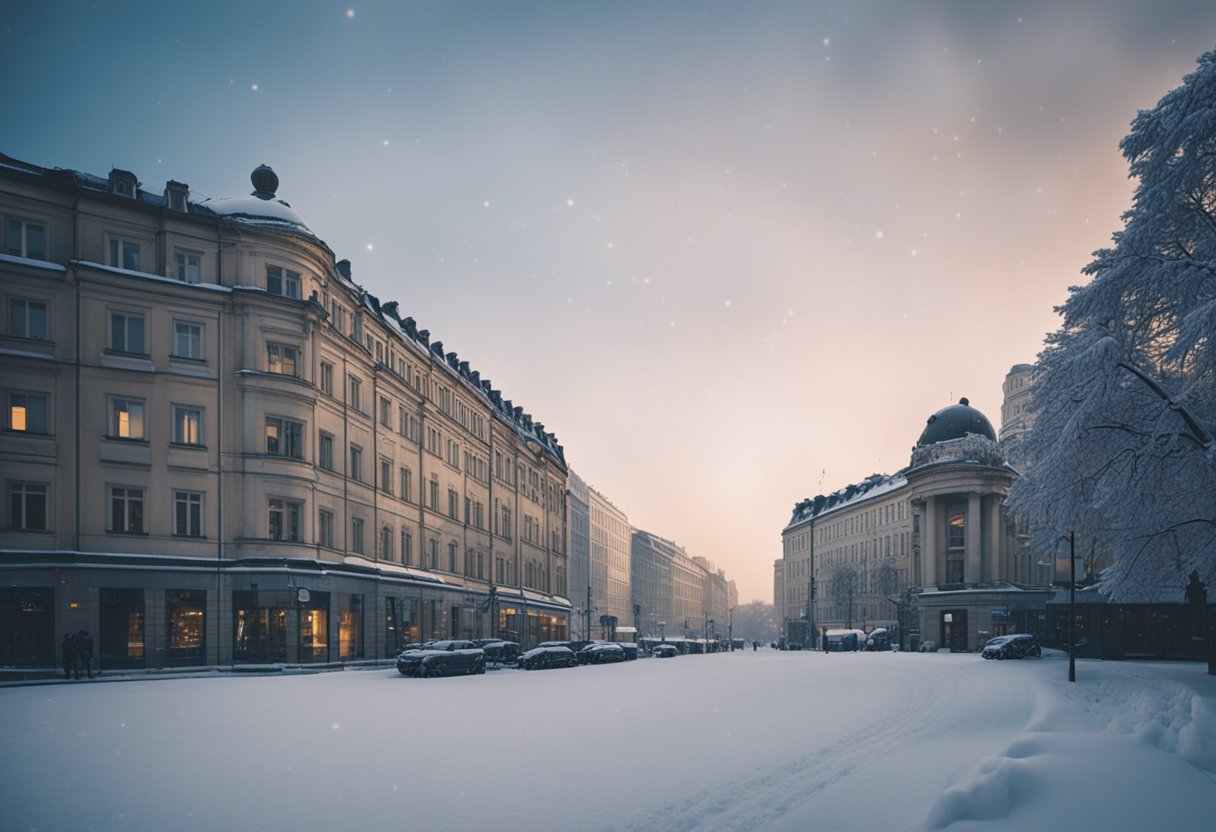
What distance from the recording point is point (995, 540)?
82.9 meters

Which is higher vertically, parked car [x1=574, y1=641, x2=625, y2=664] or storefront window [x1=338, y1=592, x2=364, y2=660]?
storefront window [x1=338, y1=592, x2=364, y2=660]

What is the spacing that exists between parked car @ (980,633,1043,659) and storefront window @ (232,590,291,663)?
124 ft

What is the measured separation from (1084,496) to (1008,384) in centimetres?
14641

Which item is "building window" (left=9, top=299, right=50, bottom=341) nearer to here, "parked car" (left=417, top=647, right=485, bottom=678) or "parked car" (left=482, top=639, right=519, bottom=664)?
"parked car" (left=417, top=647, right=485, bottom=678)

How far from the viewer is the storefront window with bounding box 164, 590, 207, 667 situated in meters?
37.1

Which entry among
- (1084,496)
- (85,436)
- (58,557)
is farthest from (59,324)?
(1084,496)

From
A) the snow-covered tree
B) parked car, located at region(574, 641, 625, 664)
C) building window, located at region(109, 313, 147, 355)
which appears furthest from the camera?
parked car, located at region(574, 641, 625, 664)

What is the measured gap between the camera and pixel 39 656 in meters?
34.4

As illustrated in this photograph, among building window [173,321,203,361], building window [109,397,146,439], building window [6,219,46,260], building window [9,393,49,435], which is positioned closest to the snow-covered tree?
building window [173,321,203,361]

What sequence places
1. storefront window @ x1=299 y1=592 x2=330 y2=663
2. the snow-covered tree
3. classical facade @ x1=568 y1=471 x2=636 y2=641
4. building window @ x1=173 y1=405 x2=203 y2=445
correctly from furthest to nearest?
classical facade @ x1=568 y1=471 x2=636 y2=641
storefront window @ x1=299 y1=592 x2=330 y2=663
building window @ x1=173 y1=405 x2=203 y2=445
the snow-covered tree

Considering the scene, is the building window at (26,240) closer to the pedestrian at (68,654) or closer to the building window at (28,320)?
the building window at (28,320)

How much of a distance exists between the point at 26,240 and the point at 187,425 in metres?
9.44

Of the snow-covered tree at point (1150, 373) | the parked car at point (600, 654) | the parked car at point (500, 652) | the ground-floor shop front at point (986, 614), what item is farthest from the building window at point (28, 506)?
the ground-floor shop front at point (986, 614)

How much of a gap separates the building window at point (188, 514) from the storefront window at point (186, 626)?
2.50 meters
